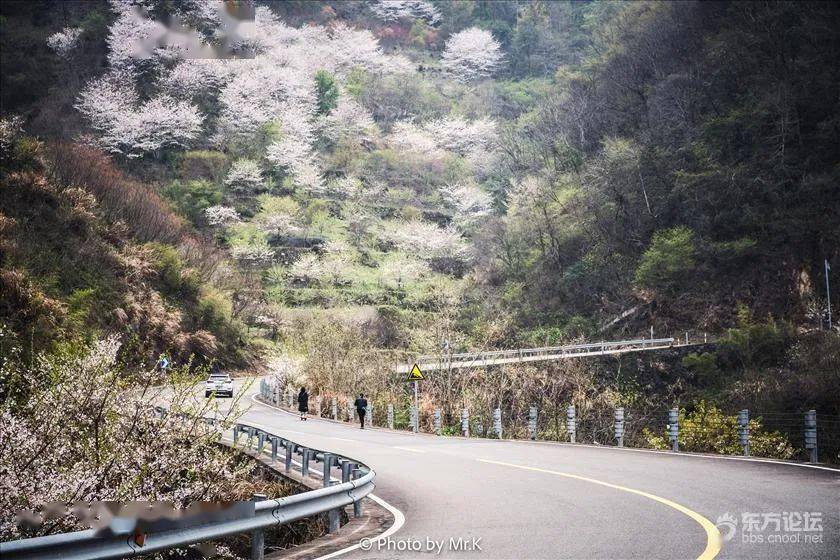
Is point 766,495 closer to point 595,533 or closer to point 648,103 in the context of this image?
point 595,533

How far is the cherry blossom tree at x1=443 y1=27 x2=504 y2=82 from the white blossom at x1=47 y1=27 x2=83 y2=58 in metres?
55.5

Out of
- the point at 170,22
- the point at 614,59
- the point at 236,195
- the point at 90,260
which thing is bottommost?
the point at 90,260

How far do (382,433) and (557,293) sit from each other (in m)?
34.6

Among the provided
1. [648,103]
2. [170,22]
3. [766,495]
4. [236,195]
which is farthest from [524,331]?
[170,22]

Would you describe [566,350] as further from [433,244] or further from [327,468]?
[327,468]

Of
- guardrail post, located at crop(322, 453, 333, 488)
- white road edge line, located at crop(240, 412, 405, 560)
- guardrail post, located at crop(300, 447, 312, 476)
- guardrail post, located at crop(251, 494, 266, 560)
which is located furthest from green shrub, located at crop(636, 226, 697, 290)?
guardrail post, located at crop(251, 494, 266, 560)

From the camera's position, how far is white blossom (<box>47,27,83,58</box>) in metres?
93.0

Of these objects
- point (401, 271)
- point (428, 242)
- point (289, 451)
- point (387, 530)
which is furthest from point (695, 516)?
point (428, 242)

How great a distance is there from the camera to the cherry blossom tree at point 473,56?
12231 cm

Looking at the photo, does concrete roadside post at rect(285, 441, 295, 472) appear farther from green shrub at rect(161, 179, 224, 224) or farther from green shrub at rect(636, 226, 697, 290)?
green shrub at rect(161, 179, 224, 224)

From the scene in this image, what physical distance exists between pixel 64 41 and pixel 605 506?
10088 cm

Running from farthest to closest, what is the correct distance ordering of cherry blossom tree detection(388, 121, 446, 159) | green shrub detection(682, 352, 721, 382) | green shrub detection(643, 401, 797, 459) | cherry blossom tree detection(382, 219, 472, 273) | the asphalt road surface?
cherry blossom tree detection(388, 121, 446, 159), cherry blossom tree detection(382, 219, 472, 273), green shrub detection(682, 352, 721, 382), green shrub detection(643, 401, 797, 459), the asphalt road surface

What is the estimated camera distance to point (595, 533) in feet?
24.5

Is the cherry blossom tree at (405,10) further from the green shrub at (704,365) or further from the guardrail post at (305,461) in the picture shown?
the guardrail post at (305,461)
